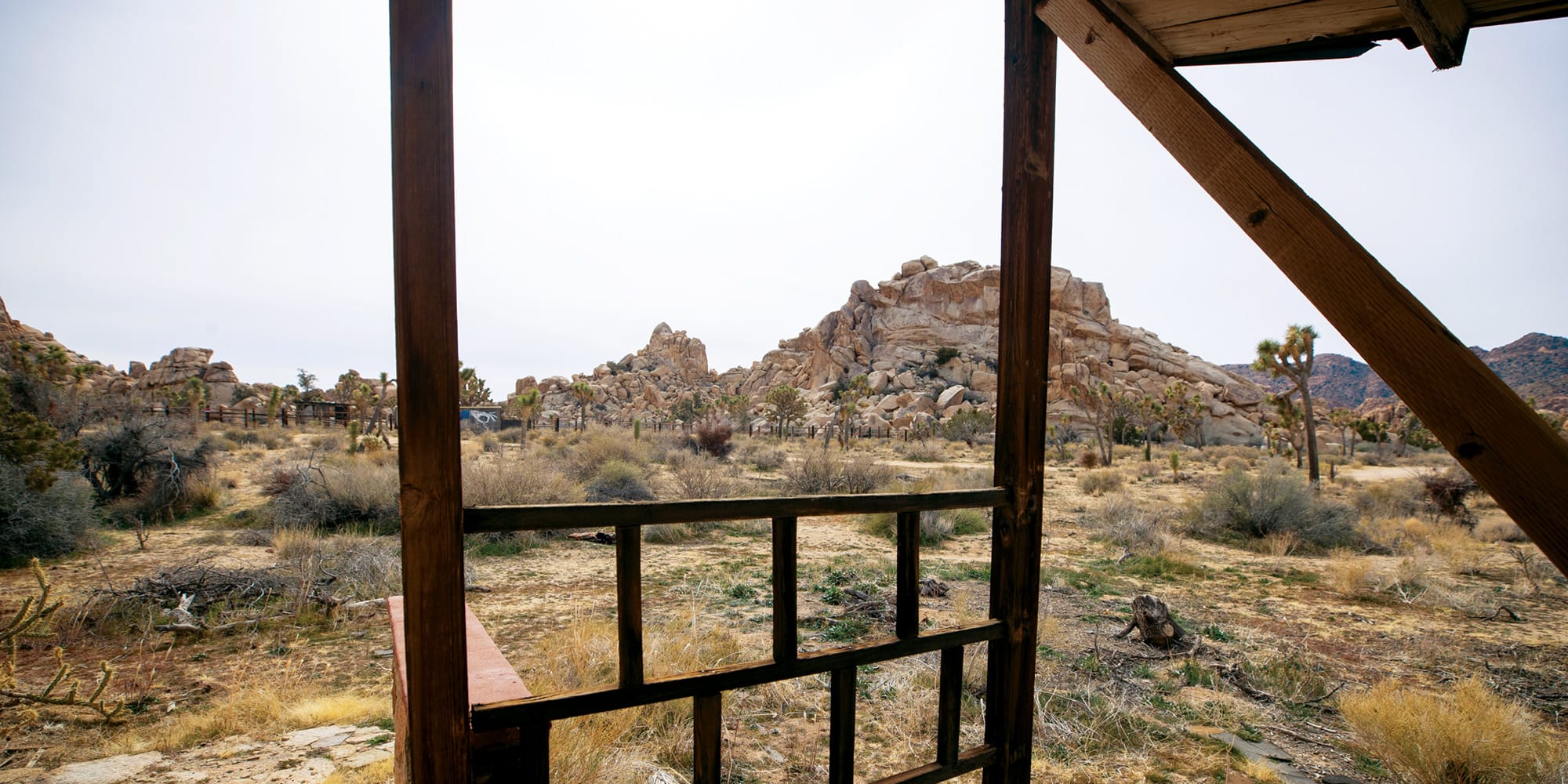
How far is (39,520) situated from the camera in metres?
7.28

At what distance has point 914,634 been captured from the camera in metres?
1.99

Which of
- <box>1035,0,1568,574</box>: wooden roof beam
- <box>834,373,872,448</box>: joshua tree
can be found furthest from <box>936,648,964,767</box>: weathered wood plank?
<box>834,373,872,448</box>: joshua tree

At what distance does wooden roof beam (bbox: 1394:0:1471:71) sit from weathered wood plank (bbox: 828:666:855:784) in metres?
2.04

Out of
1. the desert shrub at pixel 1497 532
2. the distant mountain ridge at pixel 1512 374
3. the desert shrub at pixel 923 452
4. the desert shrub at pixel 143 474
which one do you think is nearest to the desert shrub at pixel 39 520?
the desert shrub at pixel 143 474

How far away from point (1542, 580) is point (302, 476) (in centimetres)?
1698

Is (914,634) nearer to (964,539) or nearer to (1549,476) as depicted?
(1549,476)

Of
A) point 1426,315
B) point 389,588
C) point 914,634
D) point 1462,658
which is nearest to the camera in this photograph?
point 1426,315

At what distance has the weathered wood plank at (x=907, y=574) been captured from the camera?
1.96m

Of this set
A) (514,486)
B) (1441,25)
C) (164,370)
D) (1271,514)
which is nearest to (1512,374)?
(1271,514)

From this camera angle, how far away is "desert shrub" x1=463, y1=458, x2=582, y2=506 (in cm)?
1018

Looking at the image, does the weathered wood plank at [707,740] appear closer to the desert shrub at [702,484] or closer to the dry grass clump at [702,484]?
the dry grass clump at [702,484]

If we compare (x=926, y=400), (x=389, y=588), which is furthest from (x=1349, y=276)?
(x=926, y=400)

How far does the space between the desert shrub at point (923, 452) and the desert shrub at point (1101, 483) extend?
799 centimetres

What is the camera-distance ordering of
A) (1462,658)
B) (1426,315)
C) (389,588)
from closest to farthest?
(1426,315), (1462,658), (389,588)
